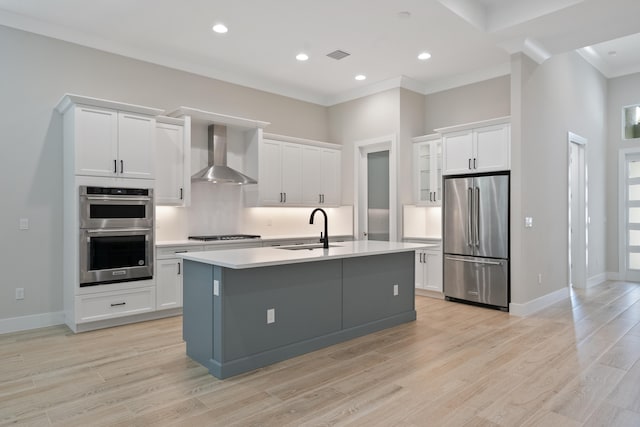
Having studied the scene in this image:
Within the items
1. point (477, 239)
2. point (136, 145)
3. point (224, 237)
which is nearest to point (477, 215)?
point (477, 239)

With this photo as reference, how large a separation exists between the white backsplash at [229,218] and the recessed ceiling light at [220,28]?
6.81 ft

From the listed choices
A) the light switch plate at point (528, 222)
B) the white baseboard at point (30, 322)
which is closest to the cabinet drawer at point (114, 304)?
the white baseboard at point (30, 322)

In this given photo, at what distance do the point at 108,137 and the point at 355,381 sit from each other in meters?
3.64

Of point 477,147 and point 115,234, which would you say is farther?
point 477,147

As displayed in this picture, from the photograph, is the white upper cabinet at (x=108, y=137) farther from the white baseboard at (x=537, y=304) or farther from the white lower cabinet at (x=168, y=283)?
the white baseboard at (x=537, y=304)

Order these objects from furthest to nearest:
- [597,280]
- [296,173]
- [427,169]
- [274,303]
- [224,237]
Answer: [597,280] → [296,173] → [427,169] → [224,237] → [274,303]

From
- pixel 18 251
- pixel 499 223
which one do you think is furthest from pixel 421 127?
pixel 18 251

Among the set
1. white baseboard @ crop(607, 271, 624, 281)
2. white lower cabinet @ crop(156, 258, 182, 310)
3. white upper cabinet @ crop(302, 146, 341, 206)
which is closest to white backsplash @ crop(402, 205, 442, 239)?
white upper cabinet @ crop(302, 146, 341, 206)

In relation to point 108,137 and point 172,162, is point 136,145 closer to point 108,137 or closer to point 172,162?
point 108,137

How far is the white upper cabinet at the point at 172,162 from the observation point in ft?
16.8

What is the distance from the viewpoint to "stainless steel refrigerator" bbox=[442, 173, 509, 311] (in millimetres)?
5230

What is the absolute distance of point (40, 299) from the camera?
180 inches

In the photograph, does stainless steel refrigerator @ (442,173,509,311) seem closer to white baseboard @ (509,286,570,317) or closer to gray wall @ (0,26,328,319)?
white baseboard @ (509,286,570,317)

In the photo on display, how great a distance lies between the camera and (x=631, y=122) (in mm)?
7473
